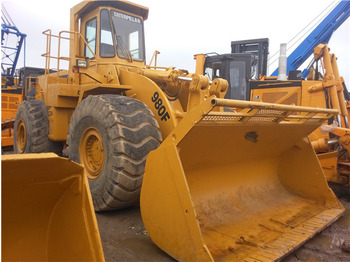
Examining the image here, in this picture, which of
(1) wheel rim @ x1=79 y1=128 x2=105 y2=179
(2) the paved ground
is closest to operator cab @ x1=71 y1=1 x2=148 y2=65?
(1) wheel rim @ x1=79 y1=128 x2=105 y2=179

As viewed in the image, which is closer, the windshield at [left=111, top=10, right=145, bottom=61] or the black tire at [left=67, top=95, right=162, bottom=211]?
the black tire at [left=67, top=95, right=162, bottom=211]

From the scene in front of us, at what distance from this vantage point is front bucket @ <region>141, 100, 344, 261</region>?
258 centimetres

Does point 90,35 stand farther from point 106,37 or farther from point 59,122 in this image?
point 59,122

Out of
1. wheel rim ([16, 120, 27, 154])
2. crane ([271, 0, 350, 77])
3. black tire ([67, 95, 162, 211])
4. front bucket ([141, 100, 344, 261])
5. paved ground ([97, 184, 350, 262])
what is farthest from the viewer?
crane ([271, 0, 350, 77])

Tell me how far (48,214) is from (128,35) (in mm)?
3634

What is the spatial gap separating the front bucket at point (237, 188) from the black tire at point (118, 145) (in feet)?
1.70

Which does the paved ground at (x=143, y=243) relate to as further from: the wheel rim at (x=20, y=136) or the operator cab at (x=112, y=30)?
the wheel rim at (x=20, y=136)

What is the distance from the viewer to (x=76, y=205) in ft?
6.71

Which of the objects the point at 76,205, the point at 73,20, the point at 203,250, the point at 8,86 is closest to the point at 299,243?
the point at 203,250

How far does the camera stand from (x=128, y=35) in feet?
16.8

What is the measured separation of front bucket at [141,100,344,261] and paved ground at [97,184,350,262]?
0.50 ft

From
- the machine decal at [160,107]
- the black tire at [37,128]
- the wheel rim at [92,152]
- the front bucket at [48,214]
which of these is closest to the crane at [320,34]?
the machine decal at [160,107]

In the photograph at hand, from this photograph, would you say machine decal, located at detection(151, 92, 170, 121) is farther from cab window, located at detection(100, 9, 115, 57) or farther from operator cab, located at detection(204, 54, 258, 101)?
operator cab, located at detection(204, 54, 258, 101)

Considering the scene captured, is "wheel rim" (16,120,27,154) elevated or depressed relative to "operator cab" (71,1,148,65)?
depressed
